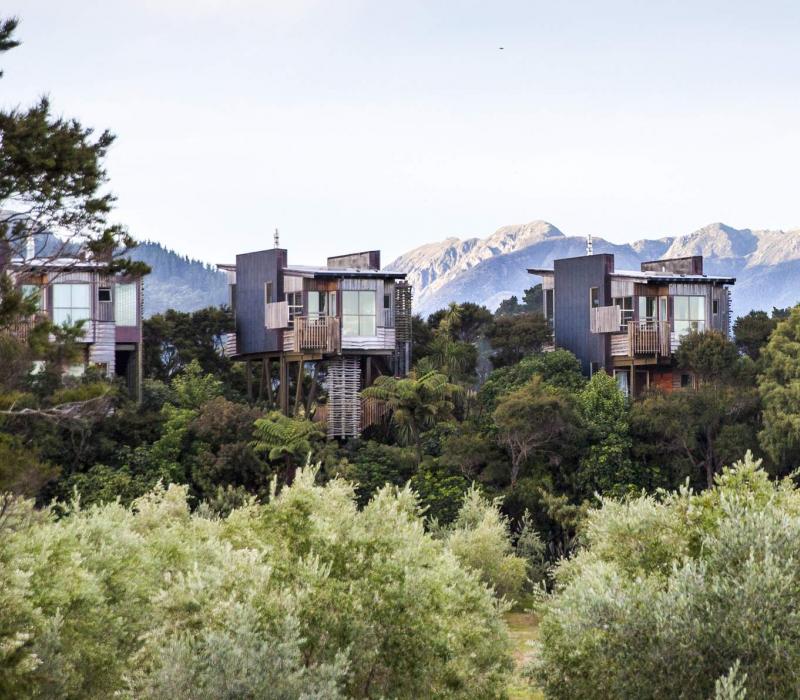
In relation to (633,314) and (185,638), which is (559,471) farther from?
(185,638)

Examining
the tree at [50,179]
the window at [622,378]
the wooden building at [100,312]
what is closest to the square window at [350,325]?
the wooden building at [100,312]

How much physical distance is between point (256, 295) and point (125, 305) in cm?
767

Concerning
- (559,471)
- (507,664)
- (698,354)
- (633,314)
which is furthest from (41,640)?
(633,314)

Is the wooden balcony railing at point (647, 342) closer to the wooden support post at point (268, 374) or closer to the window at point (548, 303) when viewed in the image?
the window at point (548, 303)

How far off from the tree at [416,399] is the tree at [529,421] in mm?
2558

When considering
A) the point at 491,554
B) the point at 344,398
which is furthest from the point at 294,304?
the point at 491,554

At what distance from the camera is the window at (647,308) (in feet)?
217

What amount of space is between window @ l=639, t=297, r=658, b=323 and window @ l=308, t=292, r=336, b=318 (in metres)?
14.4

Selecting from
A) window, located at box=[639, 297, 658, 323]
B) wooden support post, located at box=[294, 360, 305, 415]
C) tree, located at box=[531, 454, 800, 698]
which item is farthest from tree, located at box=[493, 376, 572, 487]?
tree, located at box=[531, 454, 800, 698]

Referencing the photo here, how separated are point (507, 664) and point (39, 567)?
9.64 meters

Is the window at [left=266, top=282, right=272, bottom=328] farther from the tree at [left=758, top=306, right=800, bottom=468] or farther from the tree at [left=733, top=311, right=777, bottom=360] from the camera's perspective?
the tree at [left=758, top=306, right=800, bottom=468]

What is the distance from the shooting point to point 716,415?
5875 cm

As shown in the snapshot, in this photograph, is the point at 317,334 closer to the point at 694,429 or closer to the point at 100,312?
the point at 100,312

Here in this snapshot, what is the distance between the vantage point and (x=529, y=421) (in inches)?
2260
